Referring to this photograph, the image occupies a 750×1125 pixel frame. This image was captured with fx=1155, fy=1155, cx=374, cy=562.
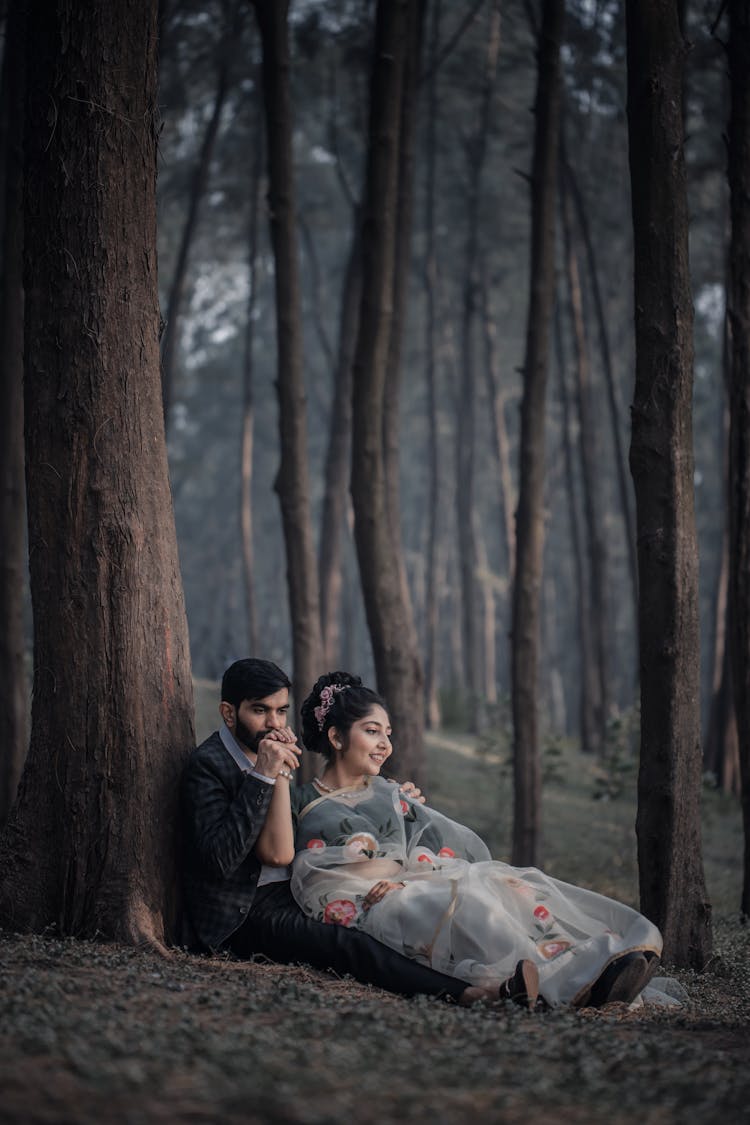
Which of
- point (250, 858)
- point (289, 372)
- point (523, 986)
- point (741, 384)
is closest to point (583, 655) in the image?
point (289, 372)

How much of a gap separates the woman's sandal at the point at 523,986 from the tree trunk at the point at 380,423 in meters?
4.73

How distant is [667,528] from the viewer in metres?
6.29

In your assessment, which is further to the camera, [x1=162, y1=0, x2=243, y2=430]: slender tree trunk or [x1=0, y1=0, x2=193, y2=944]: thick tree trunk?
[x1=162, y1=0, x2=243, y2=430]: slender tree trunk

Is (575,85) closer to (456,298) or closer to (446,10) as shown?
(446,10)

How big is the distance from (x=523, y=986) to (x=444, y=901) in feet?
1.50

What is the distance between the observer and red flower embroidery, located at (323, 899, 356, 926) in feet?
16.1

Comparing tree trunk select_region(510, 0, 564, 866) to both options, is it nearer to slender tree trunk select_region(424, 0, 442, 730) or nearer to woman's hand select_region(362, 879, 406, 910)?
woman's hand select_region(362, 879, 406, 910)

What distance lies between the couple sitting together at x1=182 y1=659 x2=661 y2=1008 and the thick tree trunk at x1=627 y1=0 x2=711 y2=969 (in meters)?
1.26

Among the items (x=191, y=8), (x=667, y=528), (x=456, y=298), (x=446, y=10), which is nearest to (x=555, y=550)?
(x=456, y=298)

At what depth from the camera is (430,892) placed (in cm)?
473

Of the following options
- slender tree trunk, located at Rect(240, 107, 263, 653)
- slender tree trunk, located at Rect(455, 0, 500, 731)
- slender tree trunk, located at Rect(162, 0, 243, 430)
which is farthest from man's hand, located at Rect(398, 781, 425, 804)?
slender tree trunk, located at Rect(240, 107, 263, 653)

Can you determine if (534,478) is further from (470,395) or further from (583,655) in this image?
(470,395)

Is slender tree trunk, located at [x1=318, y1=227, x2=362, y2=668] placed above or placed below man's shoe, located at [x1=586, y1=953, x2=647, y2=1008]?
above

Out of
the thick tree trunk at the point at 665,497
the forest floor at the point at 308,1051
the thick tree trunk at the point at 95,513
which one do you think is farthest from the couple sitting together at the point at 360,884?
the thick tree trunk at the point at 665,497
